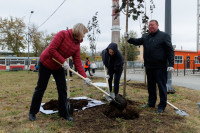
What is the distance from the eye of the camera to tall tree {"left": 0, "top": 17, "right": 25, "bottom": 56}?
27.3m

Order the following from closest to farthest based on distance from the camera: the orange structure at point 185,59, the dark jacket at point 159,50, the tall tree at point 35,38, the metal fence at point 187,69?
the dark jacket at point 159,50
the metal fence at point 187,69
the orange structure at point 185,59
the tall tree at point 35,38

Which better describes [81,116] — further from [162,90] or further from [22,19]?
[22,19]

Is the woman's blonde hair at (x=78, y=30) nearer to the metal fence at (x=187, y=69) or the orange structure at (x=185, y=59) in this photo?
the metal fence at (x=187, y=69)

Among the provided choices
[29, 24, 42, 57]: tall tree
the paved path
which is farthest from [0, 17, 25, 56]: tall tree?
the paved path

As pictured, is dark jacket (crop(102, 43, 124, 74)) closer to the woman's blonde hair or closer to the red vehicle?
the woman's blonde hair

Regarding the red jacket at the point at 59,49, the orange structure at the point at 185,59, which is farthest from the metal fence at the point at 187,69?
the red jacket at the point at 59,49

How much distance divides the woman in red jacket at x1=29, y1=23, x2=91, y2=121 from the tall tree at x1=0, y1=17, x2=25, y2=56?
2714 centimetres

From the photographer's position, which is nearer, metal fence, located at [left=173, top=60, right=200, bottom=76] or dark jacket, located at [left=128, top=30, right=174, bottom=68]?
dark jacket, located at [left=128, top=30, right=174, bottom=68]

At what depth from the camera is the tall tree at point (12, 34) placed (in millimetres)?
27328

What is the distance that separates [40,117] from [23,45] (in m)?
27.7

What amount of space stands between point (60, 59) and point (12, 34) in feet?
92.0

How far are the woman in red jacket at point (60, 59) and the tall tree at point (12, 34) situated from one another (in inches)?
1069

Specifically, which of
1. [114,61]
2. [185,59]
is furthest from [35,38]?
[114,61]

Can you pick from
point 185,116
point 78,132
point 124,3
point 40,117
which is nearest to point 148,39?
point 124,3
